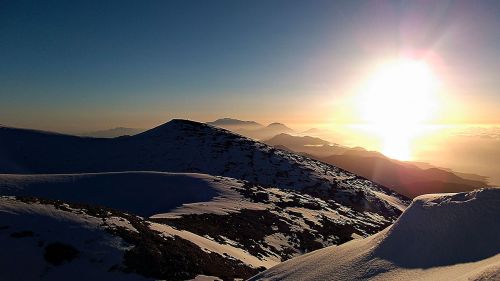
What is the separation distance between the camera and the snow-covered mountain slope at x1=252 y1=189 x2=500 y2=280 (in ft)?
23.3

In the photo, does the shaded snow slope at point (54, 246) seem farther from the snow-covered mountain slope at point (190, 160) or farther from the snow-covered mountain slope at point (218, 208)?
the snow-covered mountain slope at point (190, 160)

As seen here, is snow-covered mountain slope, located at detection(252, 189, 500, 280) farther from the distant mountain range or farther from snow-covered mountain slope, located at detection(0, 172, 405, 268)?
snow-covered mountain slope, located at detection(0, 172, 405, 268)

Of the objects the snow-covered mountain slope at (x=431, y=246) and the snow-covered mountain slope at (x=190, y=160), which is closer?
the snow-covered mountain slope at (x=431, y=246)

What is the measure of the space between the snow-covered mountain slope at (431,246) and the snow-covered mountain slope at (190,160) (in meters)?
59.6

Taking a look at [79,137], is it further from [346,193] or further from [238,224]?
[238,224]

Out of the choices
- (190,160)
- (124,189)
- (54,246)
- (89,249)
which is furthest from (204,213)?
(190,160)

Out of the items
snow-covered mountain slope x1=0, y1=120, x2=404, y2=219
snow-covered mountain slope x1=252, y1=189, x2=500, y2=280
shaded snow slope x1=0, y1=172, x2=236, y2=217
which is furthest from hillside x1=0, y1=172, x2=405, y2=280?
snow-covered mountain slope x1=0, y1=120, x2=404, y2=219

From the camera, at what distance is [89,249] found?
56.4ft

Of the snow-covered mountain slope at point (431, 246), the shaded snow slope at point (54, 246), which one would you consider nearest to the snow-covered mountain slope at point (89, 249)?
the shaded snow slope at point (54, 246)

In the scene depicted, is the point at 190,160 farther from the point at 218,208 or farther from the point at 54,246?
the point at 54,246

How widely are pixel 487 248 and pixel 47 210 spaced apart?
20007mm

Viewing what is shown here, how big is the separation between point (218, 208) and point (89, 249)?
749 inches

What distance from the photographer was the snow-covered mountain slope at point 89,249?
16.0 meters

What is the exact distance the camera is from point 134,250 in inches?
696
